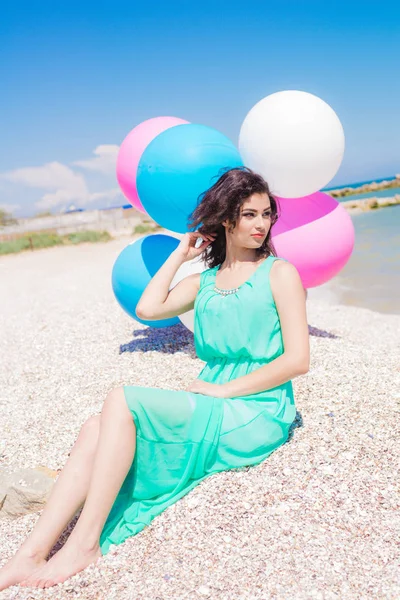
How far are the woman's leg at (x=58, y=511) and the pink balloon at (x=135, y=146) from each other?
2773 mm

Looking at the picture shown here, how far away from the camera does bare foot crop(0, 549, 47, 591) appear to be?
2298 millimetres

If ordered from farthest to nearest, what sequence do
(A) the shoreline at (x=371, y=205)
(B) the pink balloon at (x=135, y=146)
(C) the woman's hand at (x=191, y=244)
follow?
(A) the shoreline at (x=371, y=205), (B) the pink balloon at (x=135, y=146), (C) the woman's hand at (x=191, y=244)

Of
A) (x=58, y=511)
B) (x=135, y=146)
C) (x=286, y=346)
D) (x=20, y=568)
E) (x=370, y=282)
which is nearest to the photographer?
(x=20, y=568)

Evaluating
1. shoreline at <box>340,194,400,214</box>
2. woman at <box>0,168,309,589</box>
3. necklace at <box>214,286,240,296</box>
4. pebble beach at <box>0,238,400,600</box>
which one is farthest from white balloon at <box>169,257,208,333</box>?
shoreline at <box>340,194,400,214</box>

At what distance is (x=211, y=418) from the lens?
2615 millimetres

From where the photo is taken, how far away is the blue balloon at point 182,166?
13.3 ft

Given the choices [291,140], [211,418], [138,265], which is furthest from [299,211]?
[211,418]

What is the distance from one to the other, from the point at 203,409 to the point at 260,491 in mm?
556

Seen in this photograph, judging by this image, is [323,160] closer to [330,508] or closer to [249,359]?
[249,359]

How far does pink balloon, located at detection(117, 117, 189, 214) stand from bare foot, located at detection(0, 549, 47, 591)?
317cm

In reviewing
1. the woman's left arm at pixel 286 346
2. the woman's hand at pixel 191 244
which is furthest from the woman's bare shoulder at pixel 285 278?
the woman's hand at pixel 191 244

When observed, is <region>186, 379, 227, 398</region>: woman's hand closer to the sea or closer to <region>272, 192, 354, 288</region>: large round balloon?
<region>272, 192, 354, 288</region>: large round balloon

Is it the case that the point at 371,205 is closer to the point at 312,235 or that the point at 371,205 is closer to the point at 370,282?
the point at 370,282

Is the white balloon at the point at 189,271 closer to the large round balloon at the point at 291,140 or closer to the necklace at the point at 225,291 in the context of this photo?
the large round balloon at the point at 291,140
